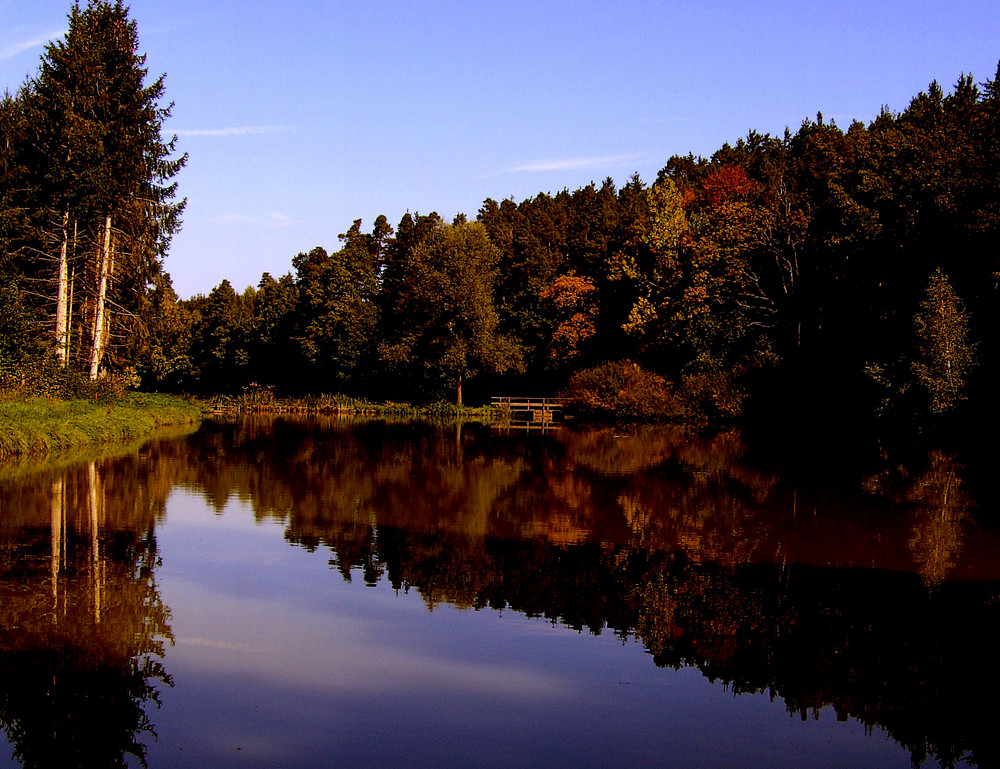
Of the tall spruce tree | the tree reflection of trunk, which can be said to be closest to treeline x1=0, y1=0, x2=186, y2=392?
the tall spruce tree

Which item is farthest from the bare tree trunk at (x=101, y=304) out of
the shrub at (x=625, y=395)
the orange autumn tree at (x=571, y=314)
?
the orange autumn tree at (x=571, y=314)

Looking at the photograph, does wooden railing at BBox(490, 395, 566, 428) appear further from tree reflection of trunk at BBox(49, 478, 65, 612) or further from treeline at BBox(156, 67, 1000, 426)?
tree reflection of trunk at BBox(49, 478, 65, 612)

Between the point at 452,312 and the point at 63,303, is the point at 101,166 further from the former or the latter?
the point at 452,312

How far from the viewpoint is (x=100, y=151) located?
39500 millimetres

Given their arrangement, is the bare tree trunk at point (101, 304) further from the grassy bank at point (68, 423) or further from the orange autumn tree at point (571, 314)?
the orange autumn tree at point (571, 314)

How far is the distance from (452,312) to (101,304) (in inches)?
1165

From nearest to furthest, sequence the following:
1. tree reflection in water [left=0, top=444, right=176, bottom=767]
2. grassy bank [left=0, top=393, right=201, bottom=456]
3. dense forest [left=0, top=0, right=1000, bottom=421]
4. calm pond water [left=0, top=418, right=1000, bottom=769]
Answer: tree reflection in water [left=0, top=444, right=176, bottom=767]
calm pond water [left=0, top=418, right=1000, bottom=769]
grassy bank [left=0, top=393, right=201, bottom=456]
dense forest [left=0, top=0, right=1000, bottom=421]

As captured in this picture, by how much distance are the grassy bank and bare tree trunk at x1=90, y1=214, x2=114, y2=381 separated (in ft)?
6.61

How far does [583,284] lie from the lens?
6788 cm

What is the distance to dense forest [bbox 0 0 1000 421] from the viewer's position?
3959cm

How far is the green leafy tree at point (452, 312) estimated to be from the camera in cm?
6656

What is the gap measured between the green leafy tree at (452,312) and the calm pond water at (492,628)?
44.6 meters

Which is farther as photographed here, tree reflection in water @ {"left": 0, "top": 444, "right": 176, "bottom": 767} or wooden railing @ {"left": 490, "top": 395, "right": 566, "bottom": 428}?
wooden railing @ {"left": 490, "top": 395, "right": 566, "bottom": 428}

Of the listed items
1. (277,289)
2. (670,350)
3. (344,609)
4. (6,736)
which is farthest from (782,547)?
(277,289)
